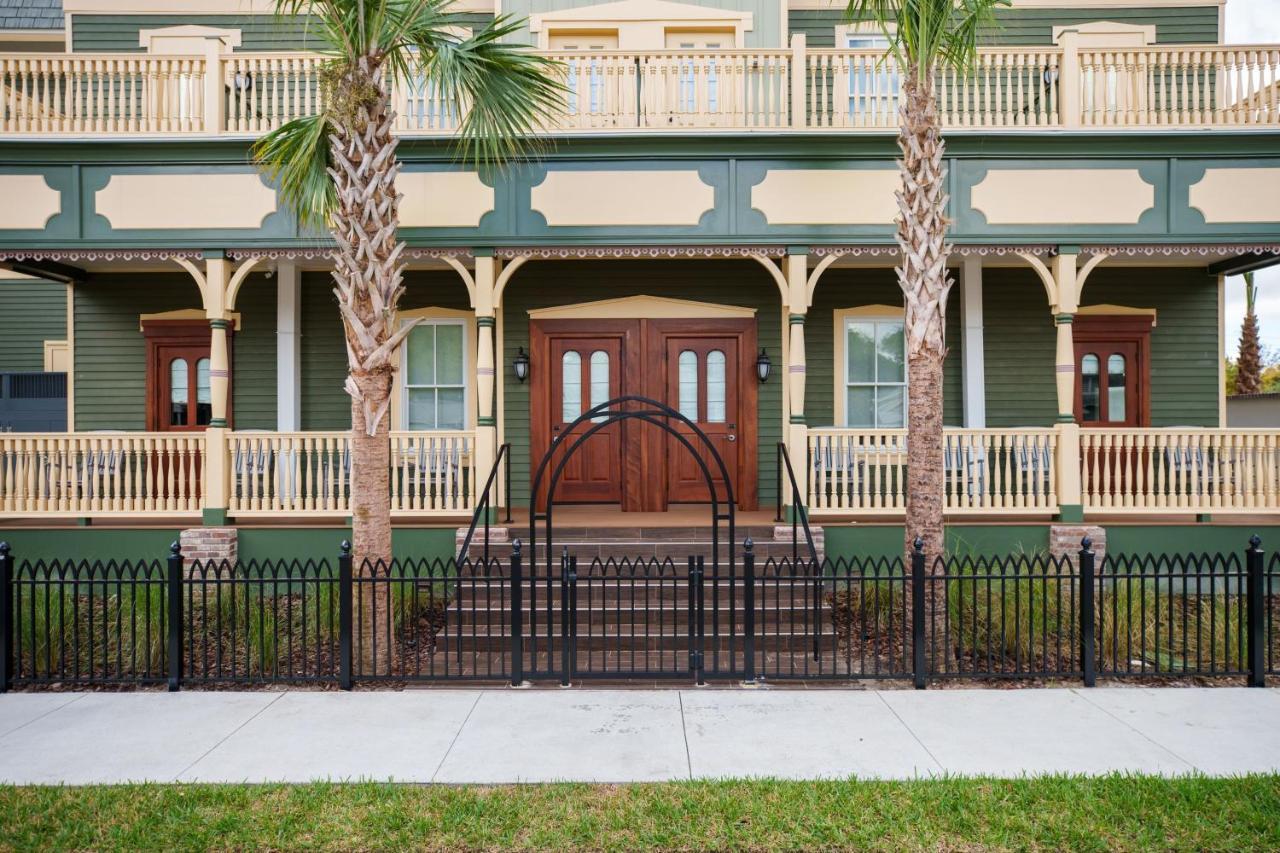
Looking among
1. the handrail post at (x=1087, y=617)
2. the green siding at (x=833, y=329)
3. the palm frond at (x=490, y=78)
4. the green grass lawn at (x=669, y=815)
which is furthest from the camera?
the green siding at (x=833, y=329)

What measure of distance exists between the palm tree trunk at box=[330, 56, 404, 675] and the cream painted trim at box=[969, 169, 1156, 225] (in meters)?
7.29

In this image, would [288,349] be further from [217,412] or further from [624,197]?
[624,197]

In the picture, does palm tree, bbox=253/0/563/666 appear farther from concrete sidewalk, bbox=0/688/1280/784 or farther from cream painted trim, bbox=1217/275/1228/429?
cream painted trim, bbox=1217/275/1228/429

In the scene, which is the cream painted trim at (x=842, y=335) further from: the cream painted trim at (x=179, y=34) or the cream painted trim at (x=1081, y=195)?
the cream painted trim at (x=179, y=34)

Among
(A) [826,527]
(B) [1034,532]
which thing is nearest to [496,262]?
(A) [826,527]

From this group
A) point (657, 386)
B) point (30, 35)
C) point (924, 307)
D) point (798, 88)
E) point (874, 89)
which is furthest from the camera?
point (30, 35)

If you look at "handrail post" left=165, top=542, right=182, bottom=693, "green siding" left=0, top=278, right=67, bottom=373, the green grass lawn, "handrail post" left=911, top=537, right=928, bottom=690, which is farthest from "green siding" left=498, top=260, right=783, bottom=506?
"green siding" left=0, top=278, right=67, bottom=373

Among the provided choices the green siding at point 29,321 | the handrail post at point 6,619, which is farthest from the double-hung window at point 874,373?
the green siding at point 29,321

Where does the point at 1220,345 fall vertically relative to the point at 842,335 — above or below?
below

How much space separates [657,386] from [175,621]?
7081mm

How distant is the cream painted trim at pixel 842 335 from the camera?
40.6ft

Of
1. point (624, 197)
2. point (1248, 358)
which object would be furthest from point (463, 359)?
point (1248, 358)

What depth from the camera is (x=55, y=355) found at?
15.4 metres

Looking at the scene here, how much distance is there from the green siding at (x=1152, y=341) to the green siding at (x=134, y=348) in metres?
11.2
